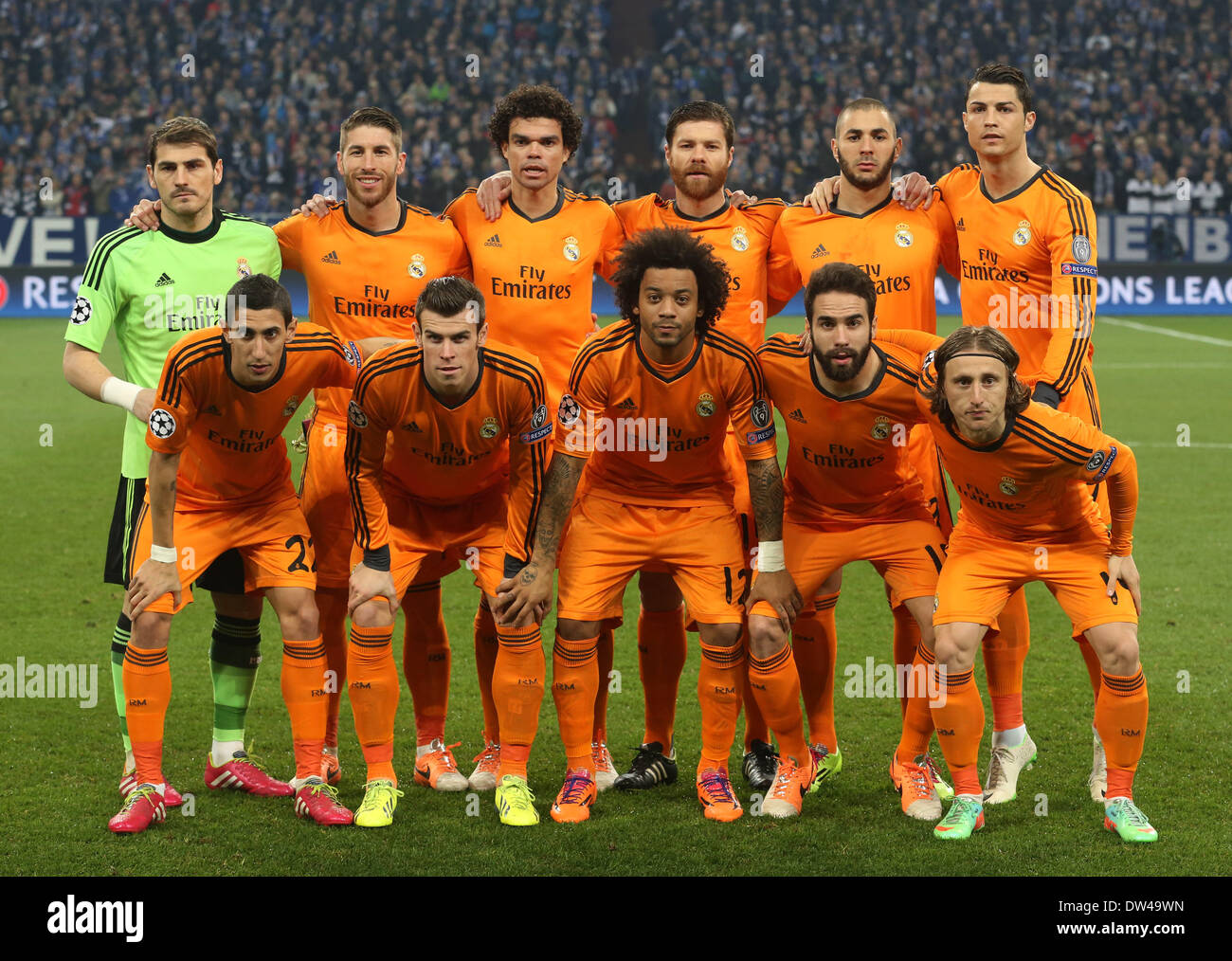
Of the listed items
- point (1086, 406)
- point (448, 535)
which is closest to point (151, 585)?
point (448, 535)

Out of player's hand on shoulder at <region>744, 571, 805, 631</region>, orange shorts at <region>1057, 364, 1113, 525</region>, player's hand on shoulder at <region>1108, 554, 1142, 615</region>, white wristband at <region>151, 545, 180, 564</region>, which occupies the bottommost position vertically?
player's hand on shoulder at <region>744, 571, 805, 631</region>

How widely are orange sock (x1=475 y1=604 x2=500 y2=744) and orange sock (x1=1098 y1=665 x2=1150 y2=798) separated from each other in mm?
2483

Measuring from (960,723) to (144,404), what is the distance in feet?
10.9

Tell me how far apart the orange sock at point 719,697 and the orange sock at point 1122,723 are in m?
1.37

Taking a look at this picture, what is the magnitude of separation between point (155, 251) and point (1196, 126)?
93.5 feet

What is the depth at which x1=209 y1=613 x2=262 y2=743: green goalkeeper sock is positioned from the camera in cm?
569

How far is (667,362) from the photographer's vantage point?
5.34 metres

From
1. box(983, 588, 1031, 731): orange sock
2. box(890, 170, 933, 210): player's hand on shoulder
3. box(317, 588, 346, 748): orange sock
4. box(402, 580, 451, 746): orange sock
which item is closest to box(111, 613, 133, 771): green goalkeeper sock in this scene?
box(317, 588, 346, 748): orange sock

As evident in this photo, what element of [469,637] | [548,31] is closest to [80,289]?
[469,637]

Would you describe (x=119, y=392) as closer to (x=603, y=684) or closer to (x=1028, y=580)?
(x=603, y=684)

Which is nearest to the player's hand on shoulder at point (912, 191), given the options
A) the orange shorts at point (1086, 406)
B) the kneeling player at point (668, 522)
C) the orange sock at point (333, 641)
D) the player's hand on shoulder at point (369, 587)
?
the orange shorts at point (1086, 406)

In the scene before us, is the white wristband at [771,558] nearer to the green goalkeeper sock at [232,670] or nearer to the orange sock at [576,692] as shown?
the orange sock at [576,692]

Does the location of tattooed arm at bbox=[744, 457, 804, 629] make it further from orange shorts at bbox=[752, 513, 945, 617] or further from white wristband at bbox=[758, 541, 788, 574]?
orange shorts at bbox=[752, 513, 945, 617]

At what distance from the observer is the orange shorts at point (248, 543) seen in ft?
17.4
